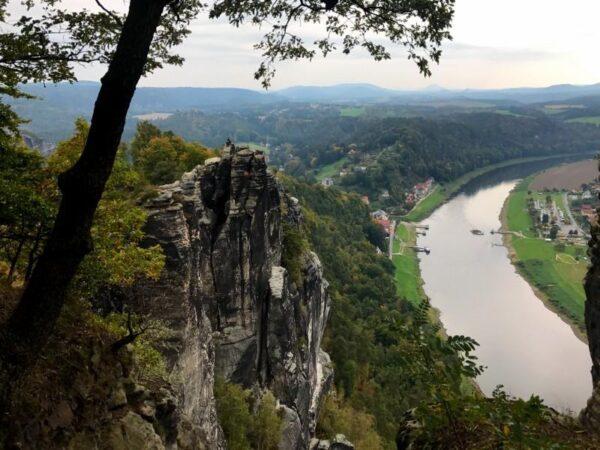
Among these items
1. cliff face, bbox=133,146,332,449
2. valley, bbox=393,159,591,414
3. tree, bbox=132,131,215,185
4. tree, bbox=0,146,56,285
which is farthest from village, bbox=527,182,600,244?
tree, bbox=0,146,56,285

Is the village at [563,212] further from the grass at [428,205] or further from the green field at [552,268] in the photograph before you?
the grass at [428,205]

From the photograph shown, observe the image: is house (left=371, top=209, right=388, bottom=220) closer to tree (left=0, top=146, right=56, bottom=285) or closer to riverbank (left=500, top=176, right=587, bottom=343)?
riverbank (left=500, top=176, right=587, bottom=343)

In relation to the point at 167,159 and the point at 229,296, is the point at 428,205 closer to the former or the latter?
the point at 167,159

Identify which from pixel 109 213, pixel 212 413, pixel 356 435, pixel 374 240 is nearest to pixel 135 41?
pixel 109 213

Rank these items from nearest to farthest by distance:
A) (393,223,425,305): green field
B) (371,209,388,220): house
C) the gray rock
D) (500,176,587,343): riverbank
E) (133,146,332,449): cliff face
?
1. (133,146,332,449): cliff face
2. the gray rock
3. (500,176,587,343): riverbank
4. (393,223,425,305): green field
5. (371,209,388,220): house

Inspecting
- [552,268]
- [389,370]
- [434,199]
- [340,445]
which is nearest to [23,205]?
[389,370]

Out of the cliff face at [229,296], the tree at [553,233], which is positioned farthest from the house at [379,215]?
the cliff face at [229,296]
